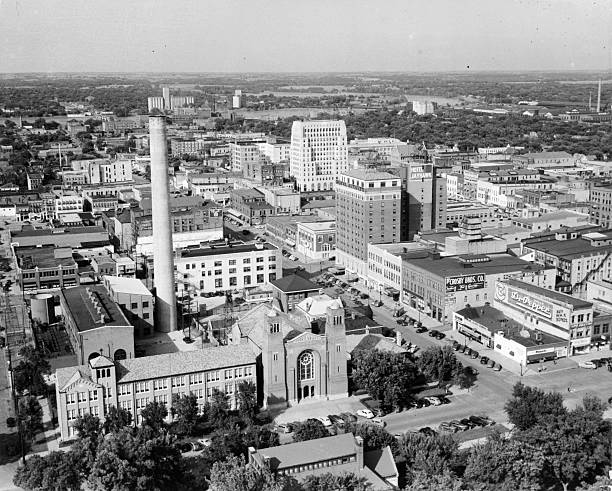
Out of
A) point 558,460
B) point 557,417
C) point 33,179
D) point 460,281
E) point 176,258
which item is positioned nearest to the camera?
point 558,460

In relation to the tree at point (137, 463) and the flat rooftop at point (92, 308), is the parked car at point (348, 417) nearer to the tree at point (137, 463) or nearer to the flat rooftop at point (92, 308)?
the tree at point (137, 463)

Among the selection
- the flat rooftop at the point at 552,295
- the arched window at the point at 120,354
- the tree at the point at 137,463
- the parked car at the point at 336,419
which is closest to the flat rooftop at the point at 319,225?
the flat rooftop at the point at 552,295

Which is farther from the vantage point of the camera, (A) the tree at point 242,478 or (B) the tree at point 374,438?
(B) the tree at point 374,438

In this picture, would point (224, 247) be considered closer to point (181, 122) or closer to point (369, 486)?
point (369, 486)

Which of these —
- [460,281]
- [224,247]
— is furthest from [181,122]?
[460,281]

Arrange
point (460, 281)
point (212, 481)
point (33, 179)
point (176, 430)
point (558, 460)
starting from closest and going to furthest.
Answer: point (212, 481) → point (558, 460) → point (176, 430) → point (460, 281) → point (33, 179)

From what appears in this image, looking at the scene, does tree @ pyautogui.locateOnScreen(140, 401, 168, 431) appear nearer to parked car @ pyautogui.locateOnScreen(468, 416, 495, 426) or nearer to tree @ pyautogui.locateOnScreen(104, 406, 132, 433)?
tree @ pyautogui.locateOnScreen(104, 406, 132, 433)
